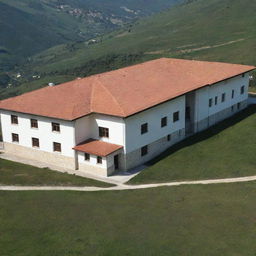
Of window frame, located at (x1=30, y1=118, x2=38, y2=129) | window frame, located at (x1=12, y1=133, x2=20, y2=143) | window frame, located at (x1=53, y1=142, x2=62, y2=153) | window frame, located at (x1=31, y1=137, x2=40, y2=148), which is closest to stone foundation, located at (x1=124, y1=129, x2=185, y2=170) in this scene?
window frame, located at (x1=53, y1=142, x2=62, y2=153)

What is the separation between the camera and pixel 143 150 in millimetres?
52500

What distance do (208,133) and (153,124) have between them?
11897 mm

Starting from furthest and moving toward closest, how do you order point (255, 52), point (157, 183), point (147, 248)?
point (255, 52)
point (157, 183)
point (147, 248)

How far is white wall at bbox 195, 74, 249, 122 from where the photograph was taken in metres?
61.2

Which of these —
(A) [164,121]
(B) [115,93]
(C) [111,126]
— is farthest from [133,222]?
(A) [164,121]

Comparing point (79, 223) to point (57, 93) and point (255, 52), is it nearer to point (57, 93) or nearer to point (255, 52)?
point (57, 93)

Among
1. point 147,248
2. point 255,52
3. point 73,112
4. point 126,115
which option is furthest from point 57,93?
point 255,52

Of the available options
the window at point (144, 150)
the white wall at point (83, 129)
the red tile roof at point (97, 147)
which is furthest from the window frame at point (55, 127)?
the window at point (144, 150)

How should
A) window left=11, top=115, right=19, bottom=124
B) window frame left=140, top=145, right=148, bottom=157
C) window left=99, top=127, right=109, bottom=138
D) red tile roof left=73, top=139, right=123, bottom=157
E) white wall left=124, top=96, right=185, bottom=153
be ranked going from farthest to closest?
window left=11, top=115, right=19, bottom=124 → window frame left=140, top=145, right=148, bottom=157 → window left=99, top=127, right=109, bottom=138 → white wall left=124, top=96, right=185, bottom=153 → red tile roof left=73, top=139, right=123, bottom=157

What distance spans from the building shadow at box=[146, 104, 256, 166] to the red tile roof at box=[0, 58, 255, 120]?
259 inches

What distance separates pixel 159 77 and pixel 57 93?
14344 mm

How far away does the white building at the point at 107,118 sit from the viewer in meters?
49.5

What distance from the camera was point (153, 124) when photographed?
52.8m

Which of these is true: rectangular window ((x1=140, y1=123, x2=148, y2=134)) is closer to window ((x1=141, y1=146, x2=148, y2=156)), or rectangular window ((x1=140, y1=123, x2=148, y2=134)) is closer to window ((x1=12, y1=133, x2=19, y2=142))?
window ((x1=141, y1=146, x2=148, y2=156))
